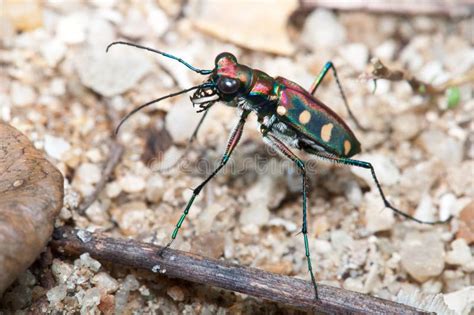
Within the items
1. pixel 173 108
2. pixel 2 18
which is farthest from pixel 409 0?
pixel 2 18

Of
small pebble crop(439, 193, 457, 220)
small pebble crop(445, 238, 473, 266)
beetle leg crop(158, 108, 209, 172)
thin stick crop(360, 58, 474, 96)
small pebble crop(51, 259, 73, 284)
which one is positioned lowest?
small pebble crop(51, 259, 73, 284)

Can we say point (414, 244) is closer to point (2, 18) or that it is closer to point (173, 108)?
point (173, 108)

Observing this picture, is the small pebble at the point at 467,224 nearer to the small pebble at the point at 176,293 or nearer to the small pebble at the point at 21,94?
the small pebble at the point at 176,293

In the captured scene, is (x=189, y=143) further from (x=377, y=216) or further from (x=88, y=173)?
(x=377, y=216)

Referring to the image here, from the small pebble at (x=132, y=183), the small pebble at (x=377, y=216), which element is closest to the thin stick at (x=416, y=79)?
the small pebble at (x=377, y=216)

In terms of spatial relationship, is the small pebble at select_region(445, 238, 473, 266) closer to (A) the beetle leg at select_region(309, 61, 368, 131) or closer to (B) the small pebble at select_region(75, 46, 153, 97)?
(A) the beetle leg at select_region(309, 61, 368, 131)

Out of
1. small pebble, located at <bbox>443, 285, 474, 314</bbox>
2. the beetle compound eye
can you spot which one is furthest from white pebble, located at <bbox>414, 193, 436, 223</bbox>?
the beetle compound eye
